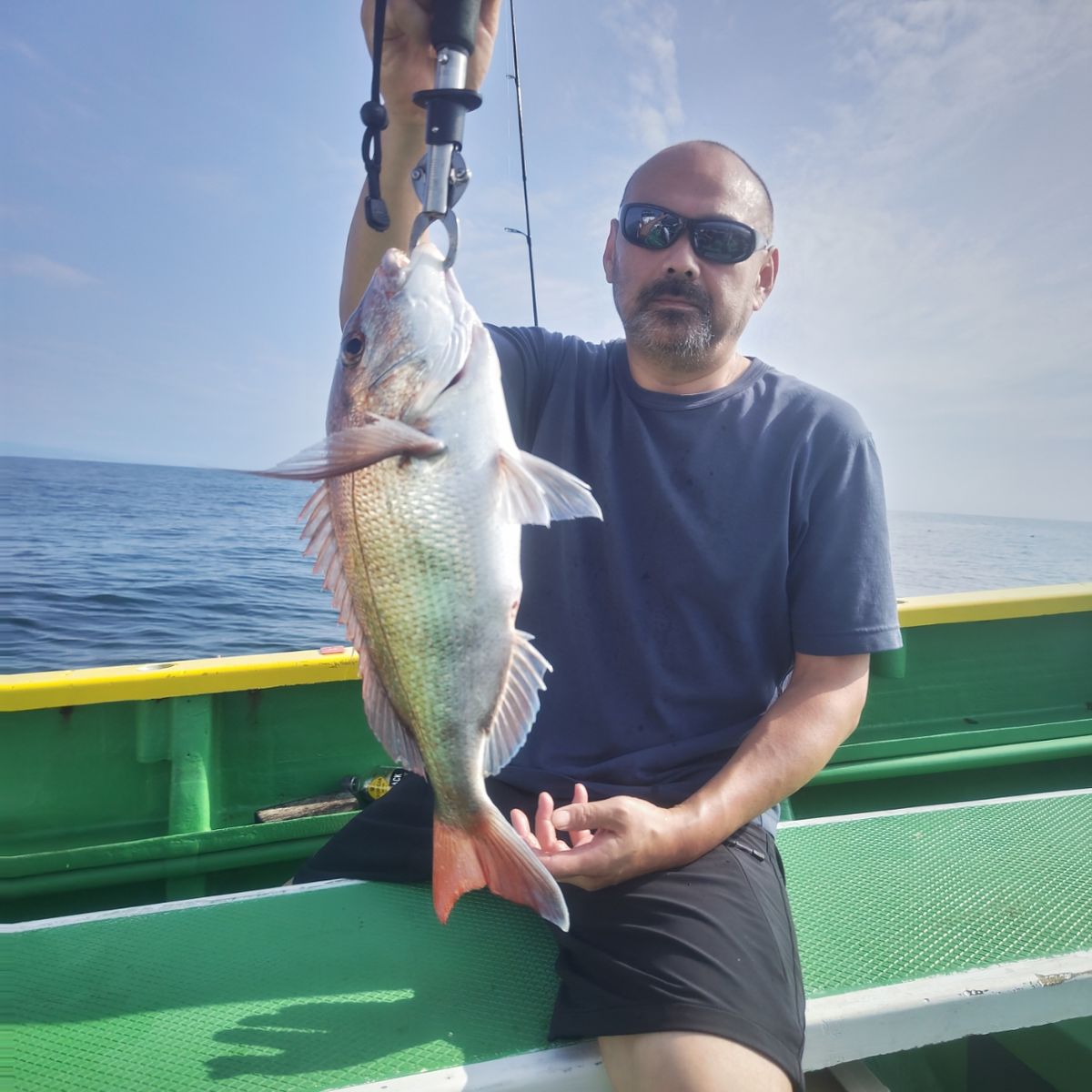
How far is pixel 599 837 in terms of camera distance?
1.71 m

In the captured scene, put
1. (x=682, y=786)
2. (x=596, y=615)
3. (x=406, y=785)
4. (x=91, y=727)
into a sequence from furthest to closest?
(x=91, y=727)
(x=406, y=785)
(x=596, y=615)
(x=682, y=786)

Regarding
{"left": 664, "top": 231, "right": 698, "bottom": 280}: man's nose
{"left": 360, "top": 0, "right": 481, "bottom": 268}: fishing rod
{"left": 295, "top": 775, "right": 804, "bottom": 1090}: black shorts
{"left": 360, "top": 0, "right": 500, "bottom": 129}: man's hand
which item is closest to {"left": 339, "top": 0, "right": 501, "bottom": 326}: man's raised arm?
{"left": 360, "top": 0, "right": 500, "bottom": 129}: man's hand

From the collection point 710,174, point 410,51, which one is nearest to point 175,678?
point 410,51

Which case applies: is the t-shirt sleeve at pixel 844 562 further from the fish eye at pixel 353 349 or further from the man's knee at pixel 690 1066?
the fish eye at pixel 353 349

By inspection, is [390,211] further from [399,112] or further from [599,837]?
[599,837]

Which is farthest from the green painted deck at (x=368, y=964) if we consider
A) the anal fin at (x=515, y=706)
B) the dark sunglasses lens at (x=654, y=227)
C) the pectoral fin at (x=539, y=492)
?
the dark sunglasses lens at (x=654, y=227)

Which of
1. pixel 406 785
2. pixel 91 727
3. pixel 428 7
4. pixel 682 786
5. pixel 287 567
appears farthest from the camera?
pixel 287 567

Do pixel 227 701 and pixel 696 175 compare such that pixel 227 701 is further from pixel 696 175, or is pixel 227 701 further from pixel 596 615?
pixel 696 175

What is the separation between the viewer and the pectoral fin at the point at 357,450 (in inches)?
55.7

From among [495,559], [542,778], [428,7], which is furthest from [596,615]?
[428,7]

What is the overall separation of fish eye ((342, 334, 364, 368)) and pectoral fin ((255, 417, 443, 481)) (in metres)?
0.22

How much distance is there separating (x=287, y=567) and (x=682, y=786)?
17631mm

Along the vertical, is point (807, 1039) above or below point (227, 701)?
below

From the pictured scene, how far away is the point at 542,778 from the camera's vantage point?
6.93 feet
